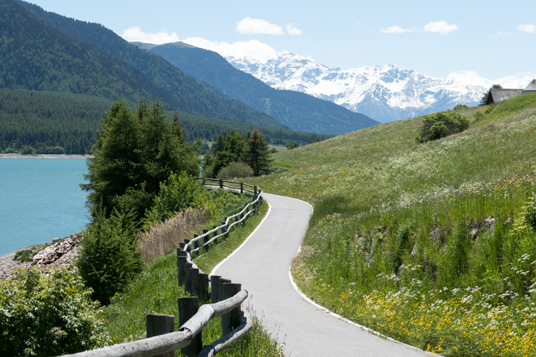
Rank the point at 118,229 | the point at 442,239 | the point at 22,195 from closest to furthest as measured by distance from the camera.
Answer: the point at 442,239
the point at 118,229
the point at 22,195

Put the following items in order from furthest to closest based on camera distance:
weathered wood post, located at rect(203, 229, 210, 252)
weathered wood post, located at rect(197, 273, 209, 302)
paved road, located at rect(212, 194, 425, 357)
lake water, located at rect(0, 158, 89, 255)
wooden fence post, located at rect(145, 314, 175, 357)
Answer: lake water, located at rect(0, 158, 89, 255) → weathered wood post, located at rect(203, 229, 210, 252) → weathered wood post, located at rect(197, 273, 209, 302) → paved road, located at rect(212, 194, 425, 357) → wooden fence post, located at rect(145, 314, 175, 357)

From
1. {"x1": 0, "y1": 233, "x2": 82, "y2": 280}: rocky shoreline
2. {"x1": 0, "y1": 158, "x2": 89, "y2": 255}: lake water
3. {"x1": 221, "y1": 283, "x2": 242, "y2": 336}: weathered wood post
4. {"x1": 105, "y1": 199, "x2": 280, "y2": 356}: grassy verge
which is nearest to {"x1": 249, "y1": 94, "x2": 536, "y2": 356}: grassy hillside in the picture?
{"x1": 105, "y1": 199, "x2": 280, "y2": 356}: grassy verge

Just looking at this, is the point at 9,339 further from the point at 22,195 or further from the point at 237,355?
the point at 22,195

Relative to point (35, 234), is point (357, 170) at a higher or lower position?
higher

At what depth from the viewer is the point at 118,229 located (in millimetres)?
17406

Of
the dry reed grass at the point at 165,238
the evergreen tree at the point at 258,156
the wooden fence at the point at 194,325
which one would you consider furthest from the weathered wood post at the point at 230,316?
the evergreen tree at the point at 258,156

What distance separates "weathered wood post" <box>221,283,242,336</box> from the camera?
689 cm

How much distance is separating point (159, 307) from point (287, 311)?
3.25 meters

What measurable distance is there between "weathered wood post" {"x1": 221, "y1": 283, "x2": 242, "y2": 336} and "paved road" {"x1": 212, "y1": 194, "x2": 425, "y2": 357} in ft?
4.48

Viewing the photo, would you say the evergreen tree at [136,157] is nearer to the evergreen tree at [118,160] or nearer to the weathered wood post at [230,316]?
the evergreen tree at [118,160]

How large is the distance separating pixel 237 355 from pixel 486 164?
28147 millimetres

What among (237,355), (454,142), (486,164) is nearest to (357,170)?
(454,142)

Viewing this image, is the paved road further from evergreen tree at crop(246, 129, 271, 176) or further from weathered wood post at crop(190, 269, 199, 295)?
evergreen tree at crop(246, 129, 271, 176)

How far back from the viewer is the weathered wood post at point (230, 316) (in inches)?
271
